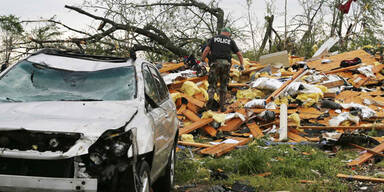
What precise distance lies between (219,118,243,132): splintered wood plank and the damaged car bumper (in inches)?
304

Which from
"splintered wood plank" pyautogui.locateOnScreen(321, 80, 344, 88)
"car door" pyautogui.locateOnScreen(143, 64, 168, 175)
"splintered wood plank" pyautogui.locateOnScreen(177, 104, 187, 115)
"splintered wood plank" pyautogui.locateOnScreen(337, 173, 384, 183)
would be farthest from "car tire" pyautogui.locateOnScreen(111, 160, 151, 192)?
"splintered wood plank" pyautogui.locateOnScreen(321, 80, 344, 88)

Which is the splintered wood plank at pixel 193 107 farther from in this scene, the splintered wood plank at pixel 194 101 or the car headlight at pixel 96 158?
the car headlight at pixel 96 158

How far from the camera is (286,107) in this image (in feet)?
33.1

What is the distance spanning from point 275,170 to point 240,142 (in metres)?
2.35

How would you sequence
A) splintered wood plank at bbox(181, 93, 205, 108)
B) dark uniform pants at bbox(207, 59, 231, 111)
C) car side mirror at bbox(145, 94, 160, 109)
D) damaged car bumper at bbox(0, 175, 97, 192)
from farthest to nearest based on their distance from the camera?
splintered wood plank at bbox(181, 93, 205, 108), dark uniform pants at bbox(207, 59, 231, 111), car side mirror at bbox(145, 94, 160, 109), damaged car bumper at bbox(0, 175, 97, 192)

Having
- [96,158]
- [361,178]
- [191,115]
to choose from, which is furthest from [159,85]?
[191,115]

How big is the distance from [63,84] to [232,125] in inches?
263

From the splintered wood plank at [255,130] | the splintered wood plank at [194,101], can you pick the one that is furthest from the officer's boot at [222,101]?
the splintered wood plank at [255,130]

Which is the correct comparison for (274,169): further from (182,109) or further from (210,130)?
(182,109)

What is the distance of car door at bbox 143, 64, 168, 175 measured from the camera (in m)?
4.32

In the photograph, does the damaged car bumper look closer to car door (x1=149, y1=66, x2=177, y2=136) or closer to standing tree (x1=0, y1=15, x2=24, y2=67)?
car door (x1=149, y1=66, x2=177, y2=136)

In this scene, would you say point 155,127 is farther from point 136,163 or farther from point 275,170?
point 275,170

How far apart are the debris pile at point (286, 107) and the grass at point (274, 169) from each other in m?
0.56

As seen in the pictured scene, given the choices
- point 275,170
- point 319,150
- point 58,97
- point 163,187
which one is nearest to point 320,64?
point 319,150
